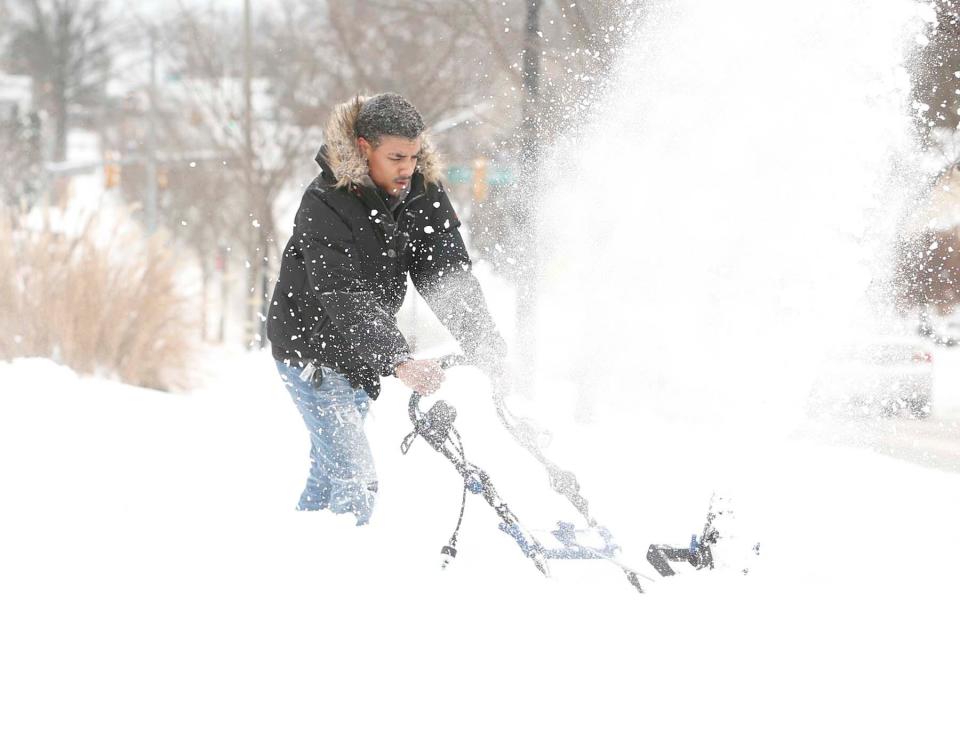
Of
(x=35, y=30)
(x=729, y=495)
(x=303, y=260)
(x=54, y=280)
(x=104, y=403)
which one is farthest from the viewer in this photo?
(x=35, y=30)

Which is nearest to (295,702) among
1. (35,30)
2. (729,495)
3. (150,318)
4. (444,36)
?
(729,495)

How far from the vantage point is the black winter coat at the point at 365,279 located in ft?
9.64

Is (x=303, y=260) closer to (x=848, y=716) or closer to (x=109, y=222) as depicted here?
(x=848, y=716)

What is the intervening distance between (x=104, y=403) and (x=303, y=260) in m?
3.50

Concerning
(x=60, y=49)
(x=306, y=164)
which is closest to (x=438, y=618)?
(x=306, y=164)

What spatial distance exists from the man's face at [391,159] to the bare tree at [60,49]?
41.4m

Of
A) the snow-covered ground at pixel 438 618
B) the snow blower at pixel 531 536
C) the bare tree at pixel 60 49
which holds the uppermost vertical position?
the bare tree at pixel 60 49

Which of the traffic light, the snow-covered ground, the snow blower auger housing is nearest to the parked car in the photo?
the snow-covered ground

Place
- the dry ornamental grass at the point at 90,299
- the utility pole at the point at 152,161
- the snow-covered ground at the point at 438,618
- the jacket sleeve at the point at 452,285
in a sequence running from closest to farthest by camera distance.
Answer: the snow-covered ground at the point at 438,618
the jacket sleeve at the point at 452,285
the dry ornamental grass at the point at 90,299
the utility pole at the point at 152,161

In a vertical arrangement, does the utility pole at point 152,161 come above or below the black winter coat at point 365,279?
above

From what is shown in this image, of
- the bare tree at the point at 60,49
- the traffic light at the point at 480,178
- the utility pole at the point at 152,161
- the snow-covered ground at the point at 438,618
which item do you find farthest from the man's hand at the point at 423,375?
the bare tree at the point at 60,49

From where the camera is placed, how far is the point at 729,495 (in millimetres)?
2865

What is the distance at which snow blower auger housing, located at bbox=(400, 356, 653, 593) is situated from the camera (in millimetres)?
2754

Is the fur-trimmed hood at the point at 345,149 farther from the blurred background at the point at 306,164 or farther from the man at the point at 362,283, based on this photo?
the blurred background at the point at 306,164
